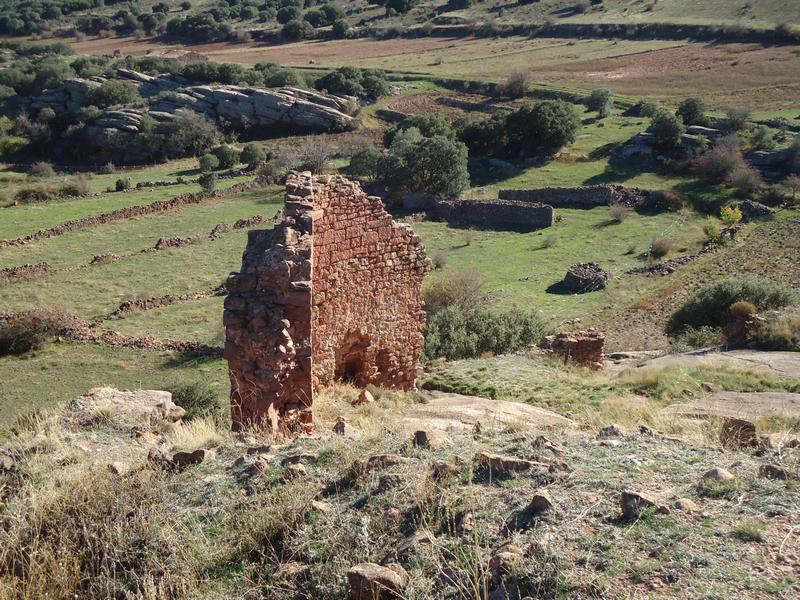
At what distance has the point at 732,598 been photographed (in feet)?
12.8

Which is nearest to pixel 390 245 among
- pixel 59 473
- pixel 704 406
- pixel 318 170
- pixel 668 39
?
pixel 704 406

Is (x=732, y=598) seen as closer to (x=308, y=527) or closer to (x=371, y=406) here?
(x=308, y=527)

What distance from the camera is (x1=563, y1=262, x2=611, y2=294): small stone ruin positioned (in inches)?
1046

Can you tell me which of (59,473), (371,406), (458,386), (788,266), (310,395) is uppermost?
(59,473)

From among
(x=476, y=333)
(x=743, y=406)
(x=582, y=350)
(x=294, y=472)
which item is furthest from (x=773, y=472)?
(x=476, y=333)

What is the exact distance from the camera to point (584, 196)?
3869cm

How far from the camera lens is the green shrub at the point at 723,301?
1952cm

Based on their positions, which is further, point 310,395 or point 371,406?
point 371,406

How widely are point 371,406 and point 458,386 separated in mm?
3495

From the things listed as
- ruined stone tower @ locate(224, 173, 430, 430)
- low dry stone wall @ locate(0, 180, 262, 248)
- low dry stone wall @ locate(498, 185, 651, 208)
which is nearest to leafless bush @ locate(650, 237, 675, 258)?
low dry stone wall @ locate(498, 185, 651, 208)

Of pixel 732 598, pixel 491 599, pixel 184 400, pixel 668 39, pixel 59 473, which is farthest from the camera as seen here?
pixel 668 39

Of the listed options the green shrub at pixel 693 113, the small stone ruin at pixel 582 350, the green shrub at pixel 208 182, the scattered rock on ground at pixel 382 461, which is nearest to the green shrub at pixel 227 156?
the green shrub at pixel 208 182

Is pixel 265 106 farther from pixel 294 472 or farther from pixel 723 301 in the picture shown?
pixel 294 472

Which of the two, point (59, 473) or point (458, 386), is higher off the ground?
point (59, 473)
